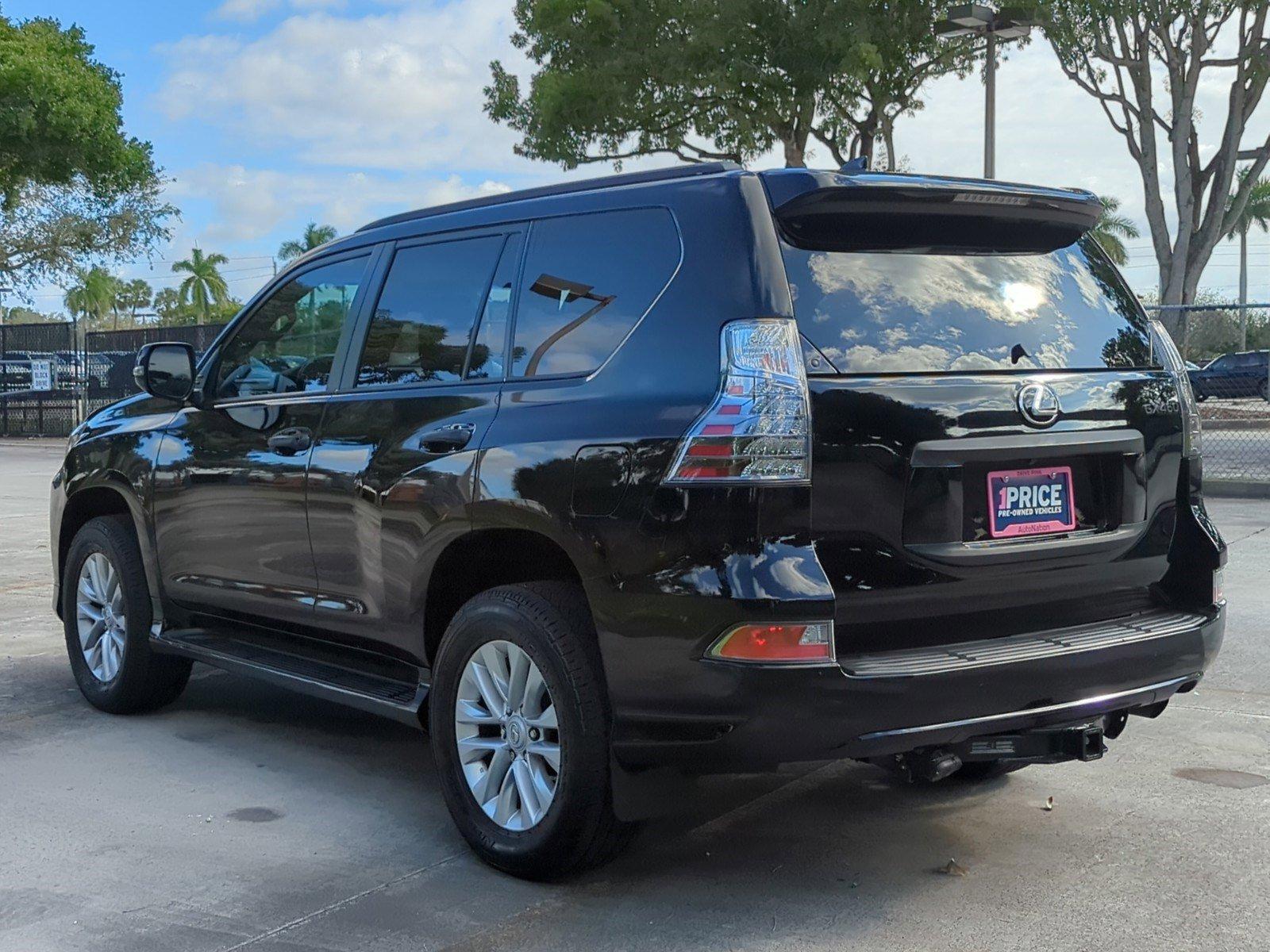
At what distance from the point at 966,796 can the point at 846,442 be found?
1807 mm

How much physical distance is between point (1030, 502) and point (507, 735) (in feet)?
5.15

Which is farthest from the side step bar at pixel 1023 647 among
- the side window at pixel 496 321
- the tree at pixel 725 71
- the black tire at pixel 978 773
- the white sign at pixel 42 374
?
the white sign at pixel 42 374

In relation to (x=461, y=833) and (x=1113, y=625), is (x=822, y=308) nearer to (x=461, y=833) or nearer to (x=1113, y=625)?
(x=1113, y=625)

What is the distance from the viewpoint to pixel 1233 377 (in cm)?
2762

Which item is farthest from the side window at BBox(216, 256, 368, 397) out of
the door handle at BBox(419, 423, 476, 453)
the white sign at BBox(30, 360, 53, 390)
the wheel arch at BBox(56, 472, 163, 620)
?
the white sign at BBox(30, 360, 53, 390)

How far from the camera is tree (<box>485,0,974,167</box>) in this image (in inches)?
1005

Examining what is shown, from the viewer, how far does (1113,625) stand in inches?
160

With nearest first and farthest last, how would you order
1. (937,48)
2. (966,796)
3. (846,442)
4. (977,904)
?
(846,442)
(977,904)
(966,796)
(937,48)

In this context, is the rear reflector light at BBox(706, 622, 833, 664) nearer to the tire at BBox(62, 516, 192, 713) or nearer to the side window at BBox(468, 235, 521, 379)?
the side window at BBox(468, 235, 521, 379)

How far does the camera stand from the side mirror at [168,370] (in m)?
5.61

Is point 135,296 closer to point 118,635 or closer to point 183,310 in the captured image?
point 183,310

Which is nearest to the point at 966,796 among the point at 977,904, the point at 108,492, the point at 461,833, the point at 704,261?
the point at 977,904

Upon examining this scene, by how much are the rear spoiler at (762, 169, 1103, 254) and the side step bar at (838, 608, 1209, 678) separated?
3.54 feet

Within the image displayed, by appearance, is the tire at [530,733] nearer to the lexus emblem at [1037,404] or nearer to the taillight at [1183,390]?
the lexus emblem at [1037,404]
